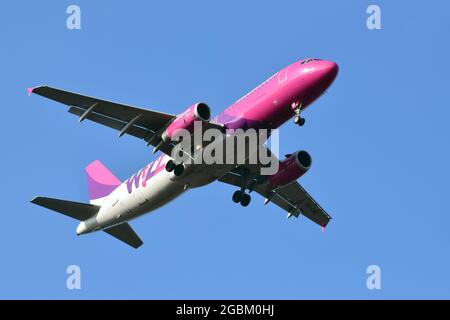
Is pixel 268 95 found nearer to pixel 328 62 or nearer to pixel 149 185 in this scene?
pixel 328 62

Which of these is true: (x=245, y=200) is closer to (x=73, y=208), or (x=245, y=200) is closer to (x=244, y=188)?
(x=244, y=188)

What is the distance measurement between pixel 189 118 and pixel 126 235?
1293 cm

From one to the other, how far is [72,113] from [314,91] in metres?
12.9

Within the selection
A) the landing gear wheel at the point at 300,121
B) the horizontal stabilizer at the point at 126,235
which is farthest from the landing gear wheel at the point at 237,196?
the landing gear wheel at the point at 300,121

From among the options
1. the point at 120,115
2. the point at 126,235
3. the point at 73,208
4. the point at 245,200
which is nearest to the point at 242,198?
the point at 245,200

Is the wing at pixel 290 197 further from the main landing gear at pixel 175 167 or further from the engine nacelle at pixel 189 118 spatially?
the engine nacelle at pixel 189 118

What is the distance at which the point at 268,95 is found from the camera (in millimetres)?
45938

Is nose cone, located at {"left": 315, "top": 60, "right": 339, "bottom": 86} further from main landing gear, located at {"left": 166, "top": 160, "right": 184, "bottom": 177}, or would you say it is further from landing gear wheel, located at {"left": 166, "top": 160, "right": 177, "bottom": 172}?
landing gear wheel, located at {"left": 166, "top": 160, "right": 177, "bottom": 172}

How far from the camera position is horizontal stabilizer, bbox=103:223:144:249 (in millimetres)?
55406

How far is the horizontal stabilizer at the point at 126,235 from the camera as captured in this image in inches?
2181

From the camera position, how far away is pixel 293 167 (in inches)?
2018

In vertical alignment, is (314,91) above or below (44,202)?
above

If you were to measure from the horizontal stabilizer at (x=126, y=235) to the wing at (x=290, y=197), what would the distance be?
6.66 meters

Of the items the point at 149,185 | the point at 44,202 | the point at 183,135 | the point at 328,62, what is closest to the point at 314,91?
the point at 328,62
